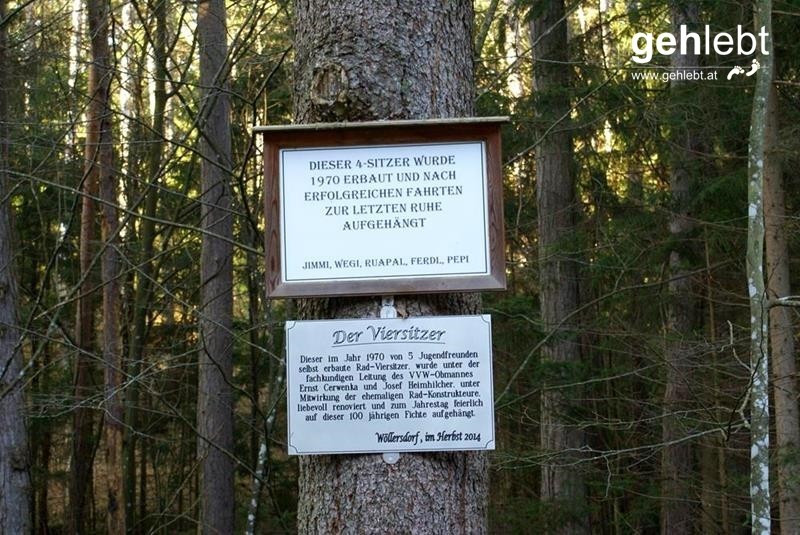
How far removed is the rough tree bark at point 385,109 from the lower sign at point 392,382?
0.18ft

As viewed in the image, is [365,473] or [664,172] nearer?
[365,473]

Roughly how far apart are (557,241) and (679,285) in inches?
62.9

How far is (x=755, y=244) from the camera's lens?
234 inches

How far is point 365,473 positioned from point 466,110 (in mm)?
1028

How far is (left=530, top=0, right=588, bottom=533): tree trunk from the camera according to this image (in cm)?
1082

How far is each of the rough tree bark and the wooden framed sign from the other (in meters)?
0.07

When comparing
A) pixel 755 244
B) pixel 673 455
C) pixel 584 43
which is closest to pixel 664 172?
pixel 584 43

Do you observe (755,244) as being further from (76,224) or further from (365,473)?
(76,224)

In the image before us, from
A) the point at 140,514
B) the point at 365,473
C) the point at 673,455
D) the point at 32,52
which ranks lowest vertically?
the point at 140,514

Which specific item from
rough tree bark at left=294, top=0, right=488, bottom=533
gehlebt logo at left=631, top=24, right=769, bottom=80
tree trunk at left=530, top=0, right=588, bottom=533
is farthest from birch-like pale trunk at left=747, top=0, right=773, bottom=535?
tree trunk at left=530, top=0, right=588, bottom=533

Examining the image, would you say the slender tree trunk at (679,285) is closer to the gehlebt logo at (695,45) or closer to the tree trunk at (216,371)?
the gehlebt logo at (695,45)

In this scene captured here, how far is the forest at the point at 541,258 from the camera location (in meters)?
7.49

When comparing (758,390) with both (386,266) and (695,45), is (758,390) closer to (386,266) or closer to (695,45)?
(386,266)

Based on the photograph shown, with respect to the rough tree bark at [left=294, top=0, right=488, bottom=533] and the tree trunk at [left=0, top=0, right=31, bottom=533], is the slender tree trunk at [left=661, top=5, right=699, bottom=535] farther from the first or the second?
the rough tree bark at [left=294, top=0, right=488, bottom=533]
